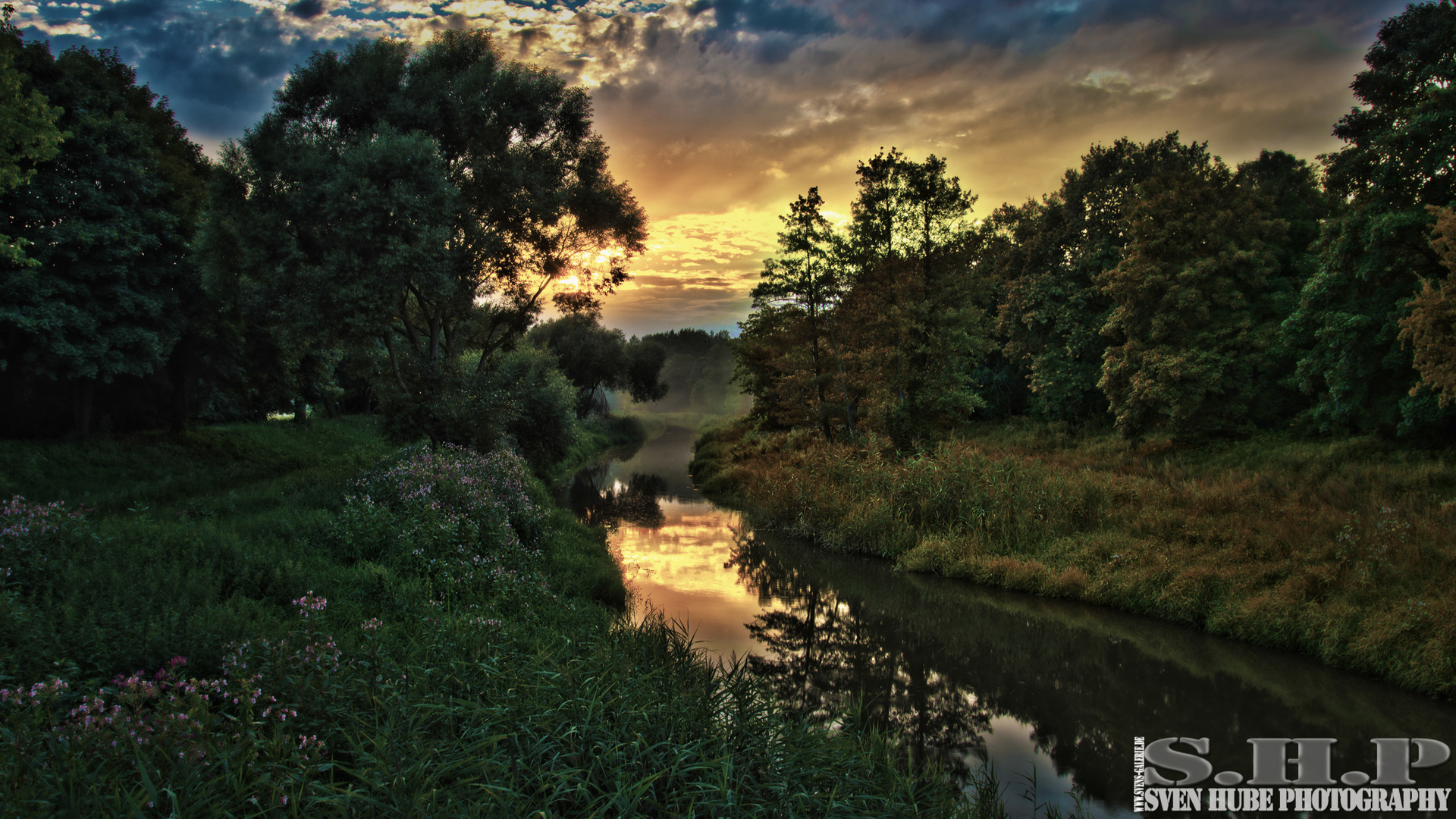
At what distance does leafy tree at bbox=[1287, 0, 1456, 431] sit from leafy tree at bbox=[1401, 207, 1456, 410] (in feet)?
5.28

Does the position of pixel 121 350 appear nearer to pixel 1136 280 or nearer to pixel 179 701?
pixel 179 701

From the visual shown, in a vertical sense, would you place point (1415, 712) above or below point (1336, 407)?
below

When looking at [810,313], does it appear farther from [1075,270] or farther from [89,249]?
[89,249]

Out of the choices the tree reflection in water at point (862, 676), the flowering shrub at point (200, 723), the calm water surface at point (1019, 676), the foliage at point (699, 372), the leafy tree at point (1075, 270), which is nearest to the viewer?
the flowering shrub at point (200, 723)

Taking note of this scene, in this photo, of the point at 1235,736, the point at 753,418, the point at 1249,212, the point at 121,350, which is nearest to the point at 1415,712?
the point at 1235,736

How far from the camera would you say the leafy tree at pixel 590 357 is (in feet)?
177

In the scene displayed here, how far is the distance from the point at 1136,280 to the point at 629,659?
25101mm

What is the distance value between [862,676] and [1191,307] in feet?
71.9

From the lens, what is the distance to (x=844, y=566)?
14.8 meters

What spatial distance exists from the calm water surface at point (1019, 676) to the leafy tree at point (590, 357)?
40.1 meters

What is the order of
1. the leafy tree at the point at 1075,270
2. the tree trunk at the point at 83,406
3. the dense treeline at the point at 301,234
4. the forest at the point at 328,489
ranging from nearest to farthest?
the forest at the point at 328,489 < the dense treeline at the point at 301,234 < the tree trunk at the point at 83,406 < the leafy tree at the point at 1075,270

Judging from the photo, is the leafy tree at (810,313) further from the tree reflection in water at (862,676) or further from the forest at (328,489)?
the tree reflection in water at (862,676)

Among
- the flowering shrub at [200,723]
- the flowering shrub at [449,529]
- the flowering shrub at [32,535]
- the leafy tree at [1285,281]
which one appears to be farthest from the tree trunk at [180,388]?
the leafy tree at [1285,281]

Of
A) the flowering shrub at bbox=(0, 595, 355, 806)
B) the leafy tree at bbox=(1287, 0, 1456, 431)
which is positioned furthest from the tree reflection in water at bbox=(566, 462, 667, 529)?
the leafy tree at bbox=(1287, 0, 1456, 431)
